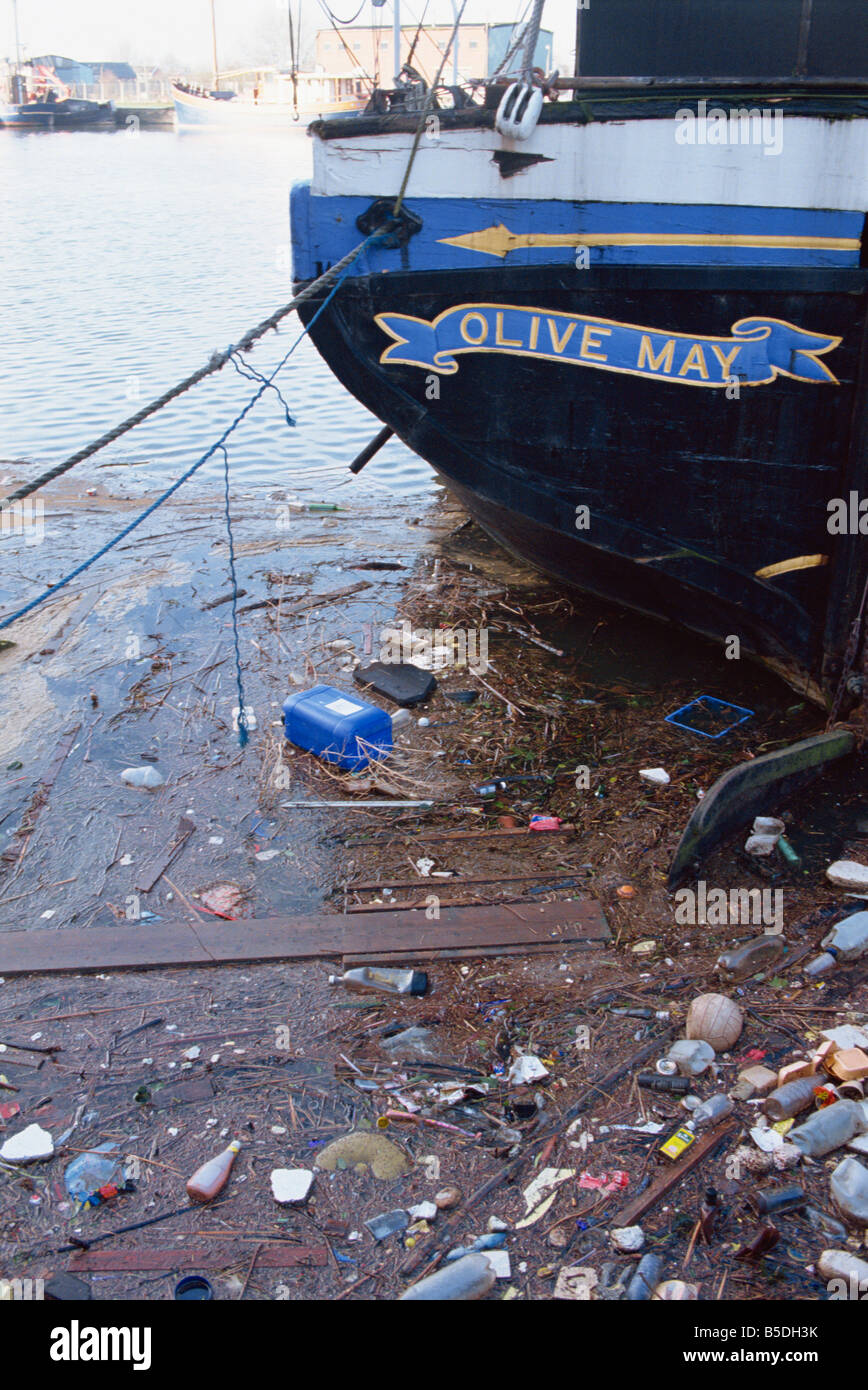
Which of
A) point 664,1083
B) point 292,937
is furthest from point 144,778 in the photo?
point 664,1083

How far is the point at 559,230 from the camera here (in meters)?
5.48

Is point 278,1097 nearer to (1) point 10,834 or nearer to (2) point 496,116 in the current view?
(1) point 10,834

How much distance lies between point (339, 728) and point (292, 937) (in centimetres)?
141

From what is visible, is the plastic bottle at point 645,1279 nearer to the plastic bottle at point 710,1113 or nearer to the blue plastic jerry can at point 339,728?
the plastic bottle at point 710,1113

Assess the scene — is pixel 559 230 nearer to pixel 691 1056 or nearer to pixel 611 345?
pixel 611 345

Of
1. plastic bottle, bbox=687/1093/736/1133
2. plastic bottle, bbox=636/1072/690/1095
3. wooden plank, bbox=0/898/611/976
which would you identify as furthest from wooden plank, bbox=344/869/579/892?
plastic bottle, bbox=687/1093/736/1133

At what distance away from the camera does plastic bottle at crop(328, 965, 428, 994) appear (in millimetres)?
4160

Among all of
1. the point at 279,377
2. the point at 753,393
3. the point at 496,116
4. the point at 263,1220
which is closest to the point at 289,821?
the point at 263,1220

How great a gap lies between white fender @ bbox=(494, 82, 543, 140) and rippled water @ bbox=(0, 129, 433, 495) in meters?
5.49

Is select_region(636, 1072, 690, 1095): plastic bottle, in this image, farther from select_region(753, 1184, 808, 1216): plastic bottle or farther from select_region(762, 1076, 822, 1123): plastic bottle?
select_region(753, 1184, 808, 1216): plastic bottle

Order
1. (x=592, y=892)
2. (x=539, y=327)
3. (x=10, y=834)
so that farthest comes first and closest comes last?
(x=539, y=327)
(x=10, y=834)
(x=592, y=892)

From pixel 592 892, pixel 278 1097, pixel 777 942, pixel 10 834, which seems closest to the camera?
pixel 278 1097

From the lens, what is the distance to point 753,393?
5426mm

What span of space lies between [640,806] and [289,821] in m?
1.82
